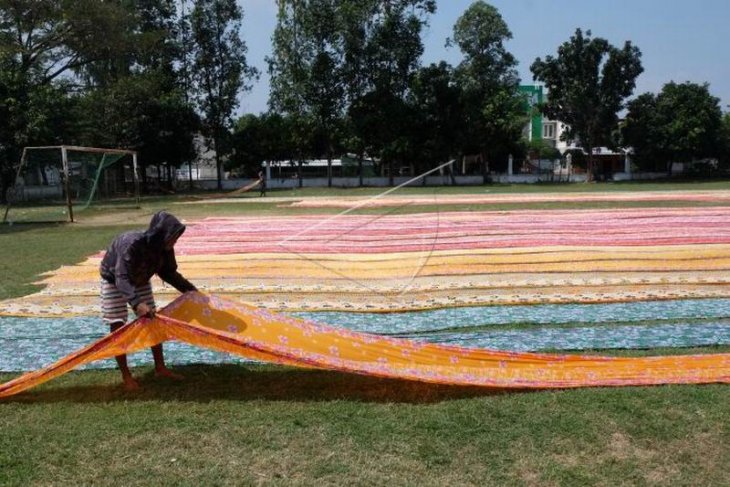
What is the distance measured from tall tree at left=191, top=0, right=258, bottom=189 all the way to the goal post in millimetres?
21748

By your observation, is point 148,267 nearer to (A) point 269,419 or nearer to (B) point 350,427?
(A) point 269,419

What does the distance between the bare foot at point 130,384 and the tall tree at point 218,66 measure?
43749mm

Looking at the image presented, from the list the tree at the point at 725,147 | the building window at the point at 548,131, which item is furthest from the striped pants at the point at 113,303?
the building window at the point at 548,131

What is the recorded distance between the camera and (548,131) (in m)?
78.0

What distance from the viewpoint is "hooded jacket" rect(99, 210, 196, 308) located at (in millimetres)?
4598

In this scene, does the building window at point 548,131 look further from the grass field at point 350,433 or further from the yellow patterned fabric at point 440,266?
the grass field at point 350,433

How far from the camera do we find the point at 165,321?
465 cm

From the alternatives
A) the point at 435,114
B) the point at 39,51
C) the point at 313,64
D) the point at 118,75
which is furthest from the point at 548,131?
the point at 39,51

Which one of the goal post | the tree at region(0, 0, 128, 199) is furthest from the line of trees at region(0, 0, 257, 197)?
the goal post

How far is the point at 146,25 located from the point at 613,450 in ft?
155

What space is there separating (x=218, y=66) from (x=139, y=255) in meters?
45.0

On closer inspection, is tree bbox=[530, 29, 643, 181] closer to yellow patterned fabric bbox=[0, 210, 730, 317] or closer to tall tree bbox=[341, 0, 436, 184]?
tall tree bbox=[341, 0, 436, 184]

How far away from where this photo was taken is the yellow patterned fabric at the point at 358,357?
4539mm

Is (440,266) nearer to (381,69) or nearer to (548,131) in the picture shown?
(381,69)
